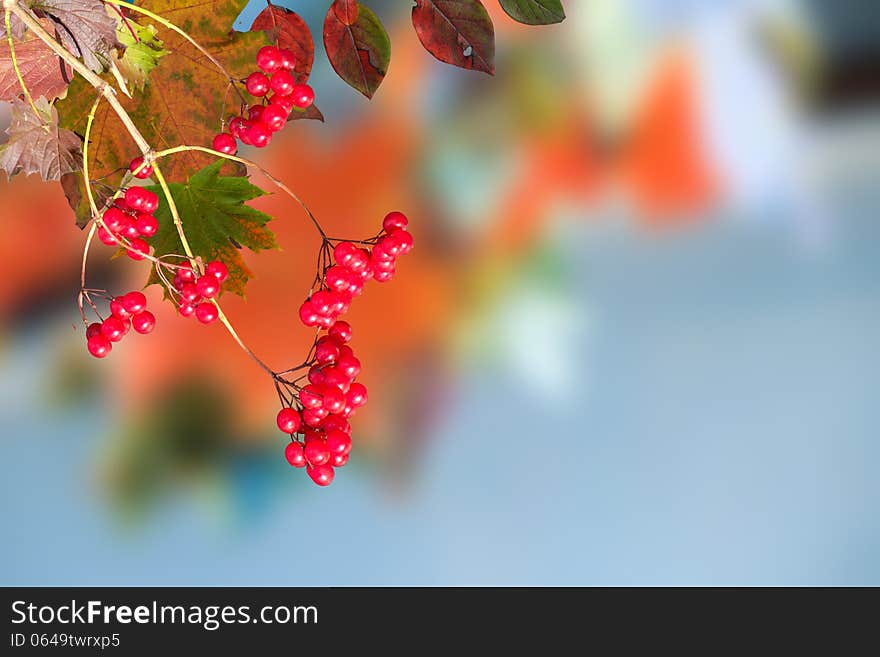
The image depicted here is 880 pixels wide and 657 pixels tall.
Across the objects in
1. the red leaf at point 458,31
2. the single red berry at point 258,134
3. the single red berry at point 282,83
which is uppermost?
the red leaf at point 458,31

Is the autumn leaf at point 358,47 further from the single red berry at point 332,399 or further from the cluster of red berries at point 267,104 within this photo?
the single red berry at point 332,399

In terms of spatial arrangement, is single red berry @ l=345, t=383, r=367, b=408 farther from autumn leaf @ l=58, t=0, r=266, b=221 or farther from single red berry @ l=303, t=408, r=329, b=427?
autumn leaf @ l=58, t=0, r=266, b=221

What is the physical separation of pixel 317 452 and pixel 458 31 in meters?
0.19

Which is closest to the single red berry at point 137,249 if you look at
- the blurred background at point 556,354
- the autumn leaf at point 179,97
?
the autumn leaf at point 179,97

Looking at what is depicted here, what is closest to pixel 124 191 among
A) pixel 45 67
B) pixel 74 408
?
Answer: pixel 45 67

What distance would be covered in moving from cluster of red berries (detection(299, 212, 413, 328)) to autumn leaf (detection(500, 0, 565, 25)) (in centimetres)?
9

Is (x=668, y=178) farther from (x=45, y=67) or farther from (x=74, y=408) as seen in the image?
(x=45, y=67)

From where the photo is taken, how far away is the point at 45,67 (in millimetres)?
358

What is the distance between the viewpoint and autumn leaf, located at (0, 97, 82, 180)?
341 millimetres

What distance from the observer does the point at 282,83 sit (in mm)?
353

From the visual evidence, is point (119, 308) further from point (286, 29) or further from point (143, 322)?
point (286, 29)

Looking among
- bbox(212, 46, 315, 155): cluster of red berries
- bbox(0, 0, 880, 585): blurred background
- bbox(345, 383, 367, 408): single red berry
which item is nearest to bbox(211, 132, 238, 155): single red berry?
bbox(212, 46, 315, 155): cluster of red berries

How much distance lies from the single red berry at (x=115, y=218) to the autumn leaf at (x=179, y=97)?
0.10 meters

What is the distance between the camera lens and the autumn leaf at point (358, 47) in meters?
0.40
